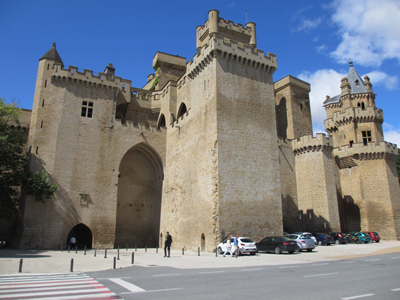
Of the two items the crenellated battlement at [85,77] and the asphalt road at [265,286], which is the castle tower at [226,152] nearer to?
the crenellated battlement at [85,77]

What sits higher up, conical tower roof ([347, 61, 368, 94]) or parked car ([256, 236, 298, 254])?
conical tower roof ([347, 61, 368, 94])

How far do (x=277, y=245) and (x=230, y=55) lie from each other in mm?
13654

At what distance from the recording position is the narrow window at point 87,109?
26844 mm

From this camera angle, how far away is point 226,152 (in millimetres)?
21703

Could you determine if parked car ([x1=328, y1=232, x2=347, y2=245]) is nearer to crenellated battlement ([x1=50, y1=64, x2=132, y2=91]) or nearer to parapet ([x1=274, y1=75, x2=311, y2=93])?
parapet ([x1=274, y1=75, x2=311, y2=93])

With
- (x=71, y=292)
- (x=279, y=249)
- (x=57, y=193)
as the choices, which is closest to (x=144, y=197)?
(x=57, y=193)

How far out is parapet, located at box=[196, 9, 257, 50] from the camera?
27328 millimetres

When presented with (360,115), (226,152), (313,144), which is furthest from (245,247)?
(360,115)

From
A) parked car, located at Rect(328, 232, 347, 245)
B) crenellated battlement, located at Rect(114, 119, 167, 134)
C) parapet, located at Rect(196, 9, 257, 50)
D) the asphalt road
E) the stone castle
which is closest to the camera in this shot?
the asphalt road

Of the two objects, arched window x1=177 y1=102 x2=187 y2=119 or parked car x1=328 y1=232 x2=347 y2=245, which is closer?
parked car x1=328 y1=232 x2=347 y2=245

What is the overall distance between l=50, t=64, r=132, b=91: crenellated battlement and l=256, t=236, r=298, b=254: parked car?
18.4m

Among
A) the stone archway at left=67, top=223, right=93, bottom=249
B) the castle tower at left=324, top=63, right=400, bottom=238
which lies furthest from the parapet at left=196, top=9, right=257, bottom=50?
the stone archway at left=67, top=223, right=93, bottom=249

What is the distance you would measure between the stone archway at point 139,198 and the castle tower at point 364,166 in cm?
2055

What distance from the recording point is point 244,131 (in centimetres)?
2294
